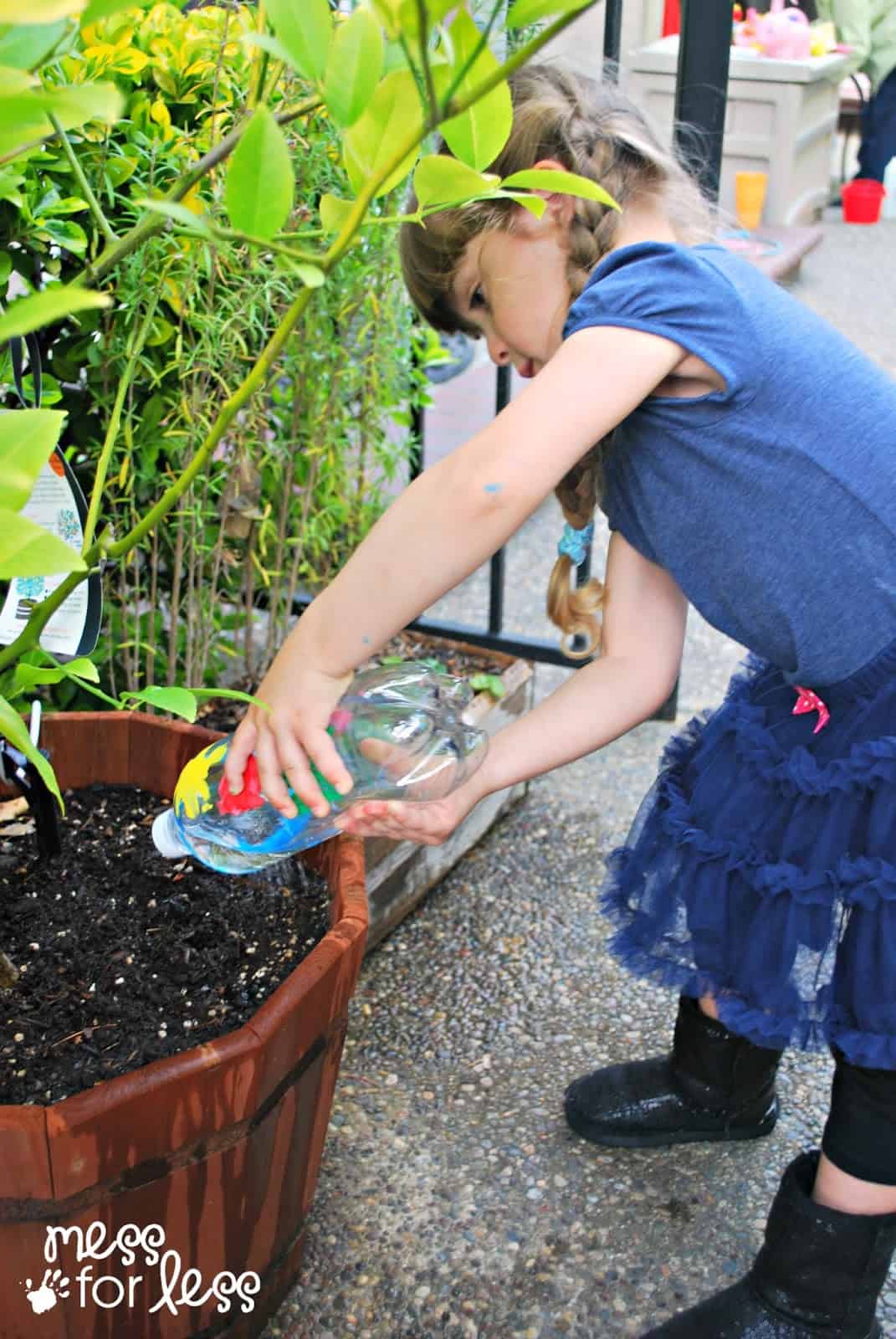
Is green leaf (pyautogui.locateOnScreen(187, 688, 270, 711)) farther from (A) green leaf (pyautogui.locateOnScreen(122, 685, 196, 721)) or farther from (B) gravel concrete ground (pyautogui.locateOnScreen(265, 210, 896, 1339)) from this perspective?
(B) gravel concrete ground (pyautogui.locateOnScreen(265, 210, 896, 1339))

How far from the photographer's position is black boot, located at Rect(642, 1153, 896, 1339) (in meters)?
1.50

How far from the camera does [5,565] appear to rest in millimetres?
764

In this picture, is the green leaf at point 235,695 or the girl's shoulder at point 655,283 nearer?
the green leaf at point 235,695

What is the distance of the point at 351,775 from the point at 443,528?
1.09 feet

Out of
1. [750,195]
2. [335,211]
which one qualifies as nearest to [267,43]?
[335,211]

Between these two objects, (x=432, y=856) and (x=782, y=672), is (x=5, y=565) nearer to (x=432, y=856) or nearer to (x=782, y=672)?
(x=782, y=672)

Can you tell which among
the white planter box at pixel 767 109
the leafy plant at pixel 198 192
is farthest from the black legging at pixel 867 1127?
the white planter box at pixel 767 109

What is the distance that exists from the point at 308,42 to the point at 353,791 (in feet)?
3.28

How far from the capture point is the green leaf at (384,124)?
31.8 inches

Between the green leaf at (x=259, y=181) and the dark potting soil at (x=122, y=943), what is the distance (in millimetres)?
833

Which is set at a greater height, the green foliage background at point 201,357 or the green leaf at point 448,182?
the green leaf at point 448,182

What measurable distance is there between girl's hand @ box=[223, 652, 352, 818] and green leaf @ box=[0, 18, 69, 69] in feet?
1.94

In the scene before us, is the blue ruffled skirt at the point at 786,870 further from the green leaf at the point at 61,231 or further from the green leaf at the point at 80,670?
the green leaf at the point at 61,231

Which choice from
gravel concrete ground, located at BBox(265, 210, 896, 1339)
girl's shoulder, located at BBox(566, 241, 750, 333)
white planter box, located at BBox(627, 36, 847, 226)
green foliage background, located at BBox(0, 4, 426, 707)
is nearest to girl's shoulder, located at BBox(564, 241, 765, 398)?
girl's shoulder, located at BBox(566, 241, 750, 333)
